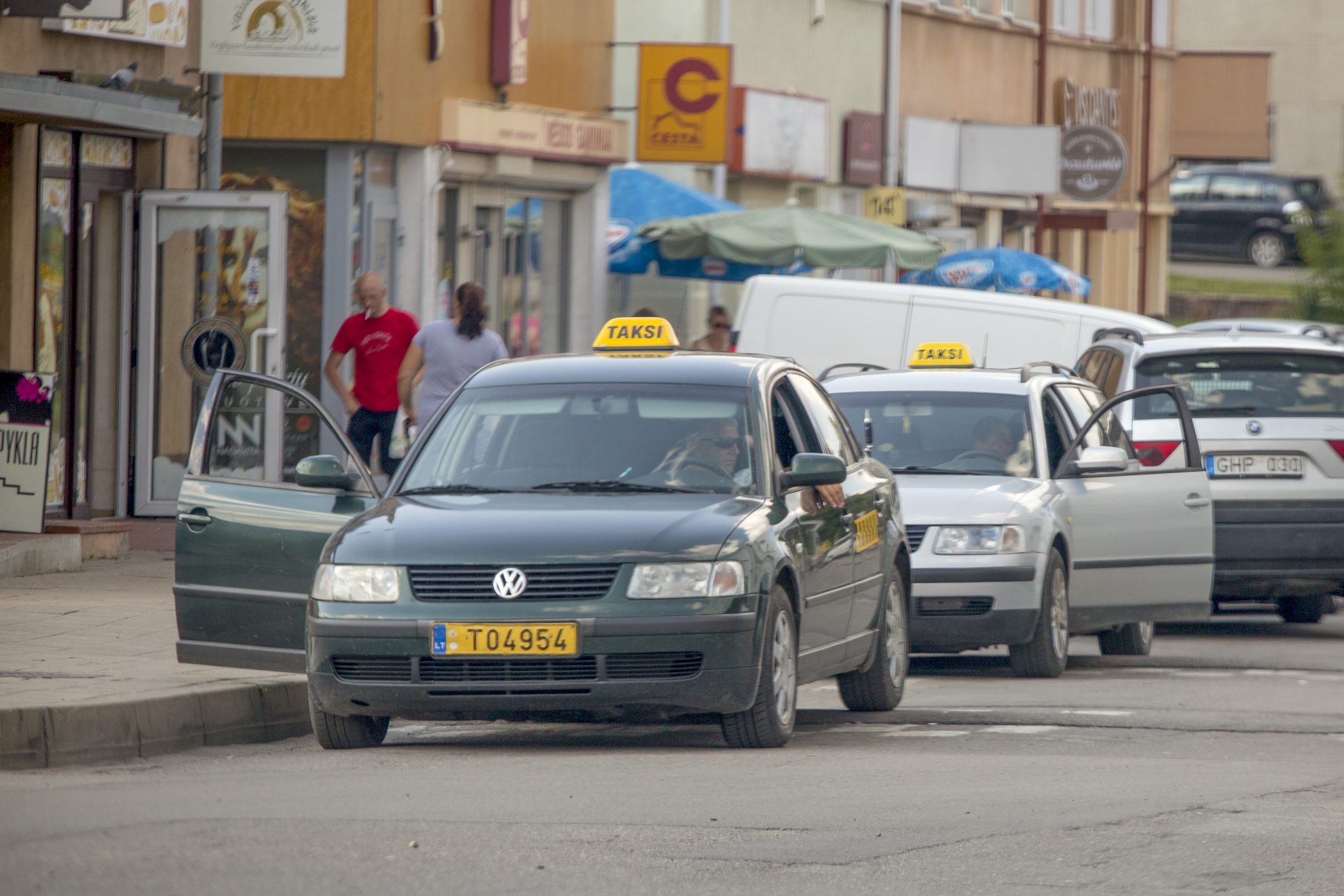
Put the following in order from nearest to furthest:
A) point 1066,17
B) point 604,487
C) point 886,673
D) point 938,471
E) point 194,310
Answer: point 604,487, point 886,673, point 938,471, point 194,310, point 1066,17

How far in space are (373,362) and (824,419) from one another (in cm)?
764

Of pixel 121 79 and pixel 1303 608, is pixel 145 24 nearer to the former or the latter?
pixel 121 79

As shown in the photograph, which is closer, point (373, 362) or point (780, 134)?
point (373, 362)

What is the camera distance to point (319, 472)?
33.2 feet

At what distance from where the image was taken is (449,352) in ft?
58.6

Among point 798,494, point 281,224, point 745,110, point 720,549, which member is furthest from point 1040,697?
point 745,110

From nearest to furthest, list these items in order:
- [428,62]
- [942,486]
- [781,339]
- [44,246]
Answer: [942,486] → [44,246] → [781,339] → [428,62]

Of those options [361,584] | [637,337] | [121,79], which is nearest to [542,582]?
[361,584]

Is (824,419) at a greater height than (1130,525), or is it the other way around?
(824,419)

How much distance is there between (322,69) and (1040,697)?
8.36 m

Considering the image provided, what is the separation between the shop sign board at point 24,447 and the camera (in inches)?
607

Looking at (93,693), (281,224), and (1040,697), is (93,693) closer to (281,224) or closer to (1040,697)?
(1040,697)

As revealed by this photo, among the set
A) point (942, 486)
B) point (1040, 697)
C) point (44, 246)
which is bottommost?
point (1040, 697)

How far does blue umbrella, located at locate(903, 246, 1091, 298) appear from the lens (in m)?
29.6
